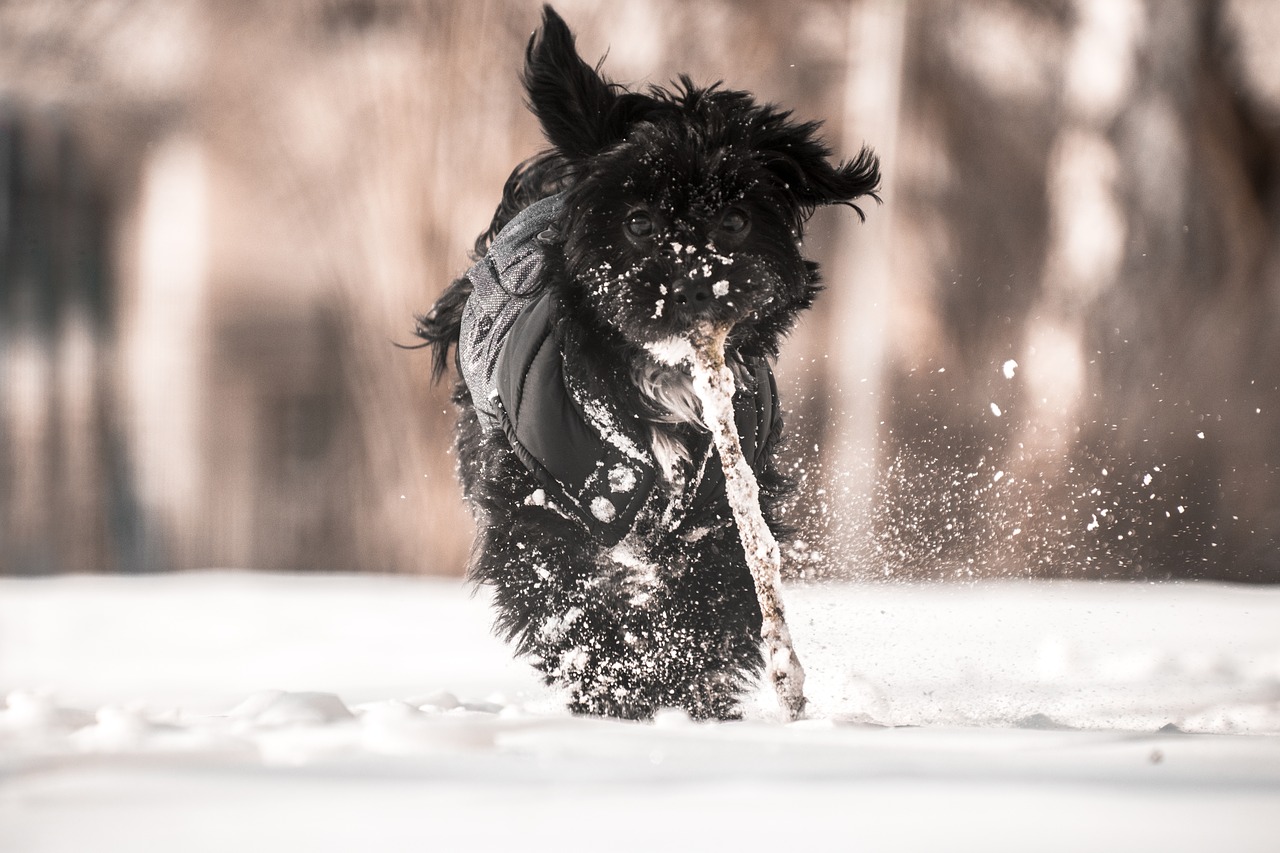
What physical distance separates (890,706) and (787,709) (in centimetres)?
74

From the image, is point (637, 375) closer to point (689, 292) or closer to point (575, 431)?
point (575, 431)

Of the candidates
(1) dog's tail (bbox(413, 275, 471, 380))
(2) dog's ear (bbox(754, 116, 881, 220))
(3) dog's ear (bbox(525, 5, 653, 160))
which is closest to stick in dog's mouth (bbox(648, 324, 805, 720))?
(2) dog's ear (bbox(754, 116, 881, 220))

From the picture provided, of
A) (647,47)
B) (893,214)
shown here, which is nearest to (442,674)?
(647,47)

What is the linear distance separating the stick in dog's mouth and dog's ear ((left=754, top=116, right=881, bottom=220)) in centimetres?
51

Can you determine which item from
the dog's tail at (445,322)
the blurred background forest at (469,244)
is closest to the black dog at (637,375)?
the dog's tail at (445,322)

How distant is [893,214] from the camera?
24.5 feet

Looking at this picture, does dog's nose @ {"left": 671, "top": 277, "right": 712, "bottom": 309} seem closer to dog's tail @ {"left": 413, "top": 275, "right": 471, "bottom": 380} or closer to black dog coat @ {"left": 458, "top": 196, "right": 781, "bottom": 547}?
black dog coat @ {"left": 458, "top": 196, "right": 781, "bottom": 547}

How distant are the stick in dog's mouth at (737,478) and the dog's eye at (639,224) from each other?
257 millimetres

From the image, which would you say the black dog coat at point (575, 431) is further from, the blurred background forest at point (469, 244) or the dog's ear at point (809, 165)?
the blurred background forest at point (469, 244)

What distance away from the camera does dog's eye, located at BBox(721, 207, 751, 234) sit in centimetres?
A: 273

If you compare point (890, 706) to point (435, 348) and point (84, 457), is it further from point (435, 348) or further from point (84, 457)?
point (84, 457)

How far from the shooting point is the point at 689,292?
2.65m

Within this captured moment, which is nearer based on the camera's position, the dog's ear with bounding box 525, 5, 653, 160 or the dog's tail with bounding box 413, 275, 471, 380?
the dog's ear with bounding box 525, 5, 653, 160

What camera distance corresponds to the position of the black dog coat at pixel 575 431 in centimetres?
297
